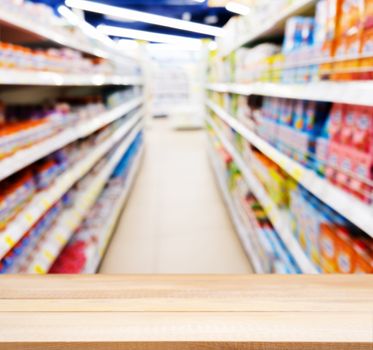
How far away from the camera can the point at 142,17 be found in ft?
32.7

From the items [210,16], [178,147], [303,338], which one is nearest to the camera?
[303,338]

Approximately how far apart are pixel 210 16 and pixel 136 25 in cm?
241

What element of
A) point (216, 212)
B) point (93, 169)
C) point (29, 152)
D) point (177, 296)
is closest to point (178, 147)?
point (216, 212)

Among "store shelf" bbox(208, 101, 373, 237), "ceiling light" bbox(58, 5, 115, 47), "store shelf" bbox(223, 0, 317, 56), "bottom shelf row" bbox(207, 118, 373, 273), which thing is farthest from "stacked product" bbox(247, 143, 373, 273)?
"ceiling light" bbox(58, 5, 115, 47)

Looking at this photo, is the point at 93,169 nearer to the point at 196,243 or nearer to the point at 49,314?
the point at 196,243

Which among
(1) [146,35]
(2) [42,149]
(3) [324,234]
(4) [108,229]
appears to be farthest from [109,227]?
(1) [146,35]

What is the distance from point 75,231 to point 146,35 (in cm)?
1144

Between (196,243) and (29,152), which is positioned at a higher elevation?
(29,152)

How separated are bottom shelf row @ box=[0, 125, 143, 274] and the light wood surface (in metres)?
0.89

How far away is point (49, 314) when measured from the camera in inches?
22.9

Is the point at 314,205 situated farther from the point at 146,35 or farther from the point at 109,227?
the point at 146,35

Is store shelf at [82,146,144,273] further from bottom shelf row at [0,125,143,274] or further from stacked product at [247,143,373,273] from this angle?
stacked product at [247,143,373,273]

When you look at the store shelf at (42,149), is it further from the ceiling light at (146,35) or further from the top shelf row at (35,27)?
the ceiling light at (146,35)

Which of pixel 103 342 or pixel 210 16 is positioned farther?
pixel 210 16
